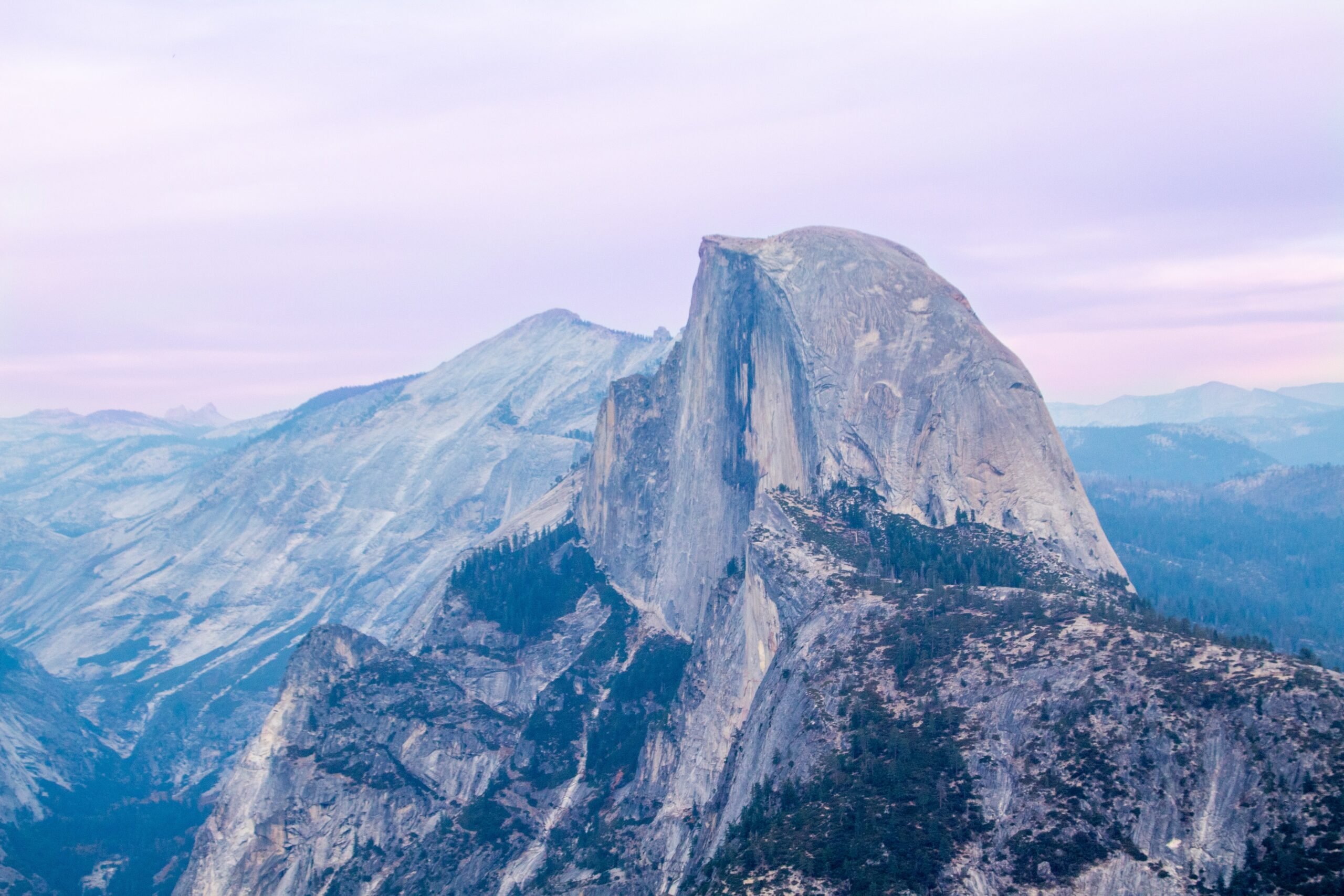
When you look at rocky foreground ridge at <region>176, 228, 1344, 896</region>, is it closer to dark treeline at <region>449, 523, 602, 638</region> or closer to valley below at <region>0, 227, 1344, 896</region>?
valley below at <region>0, 227, 1344, 896</region>

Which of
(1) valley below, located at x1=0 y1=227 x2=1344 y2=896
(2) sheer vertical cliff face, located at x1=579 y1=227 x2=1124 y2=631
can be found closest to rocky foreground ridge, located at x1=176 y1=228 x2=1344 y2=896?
(1) valley below, located at x1=0 y1=227 x2=1344 y2=896

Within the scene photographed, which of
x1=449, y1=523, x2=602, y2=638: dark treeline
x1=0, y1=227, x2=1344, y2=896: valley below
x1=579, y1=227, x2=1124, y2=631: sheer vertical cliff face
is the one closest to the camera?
x1=0, y1=227, x2=1344, y2=896: valley below

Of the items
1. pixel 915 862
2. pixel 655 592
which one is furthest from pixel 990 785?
pixel 655 592

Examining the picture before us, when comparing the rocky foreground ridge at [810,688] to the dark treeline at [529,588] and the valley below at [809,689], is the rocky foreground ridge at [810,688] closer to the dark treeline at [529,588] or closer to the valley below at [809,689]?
the valley below at [809,689]

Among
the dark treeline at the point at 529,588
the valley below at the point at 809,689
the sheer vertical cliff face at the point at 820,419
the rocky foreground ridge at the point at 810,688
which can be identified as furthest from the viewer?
the dark treeline at the point at 529,588

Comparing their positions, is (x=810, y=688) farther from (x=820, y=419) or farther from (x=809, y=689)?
(x=820, y=419)

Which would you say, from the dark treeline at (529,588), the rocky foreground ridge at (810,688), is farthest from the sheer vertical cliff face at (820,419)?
the dark treeline at (529,588)
